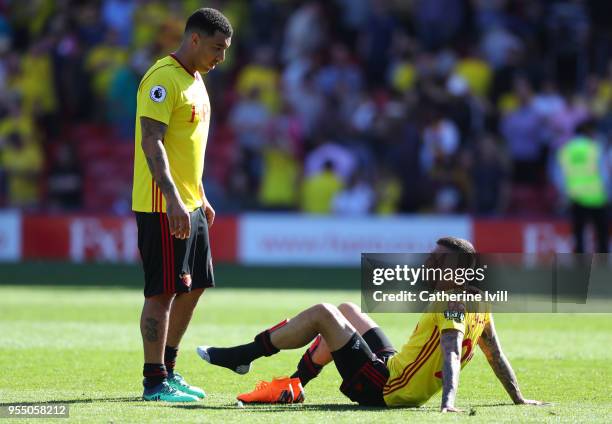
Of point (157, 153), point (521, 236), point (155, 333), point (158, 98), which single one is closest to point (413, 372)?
point (155, 333)

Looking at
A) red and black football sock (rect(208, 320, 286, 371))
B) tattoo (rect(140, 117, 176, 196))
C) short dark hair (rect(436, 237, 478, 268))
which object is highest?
tattoo (rect(140, 117, 176, 196))

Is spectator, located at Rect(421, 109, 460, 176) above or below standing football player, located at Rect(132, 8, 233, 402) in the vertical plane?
above

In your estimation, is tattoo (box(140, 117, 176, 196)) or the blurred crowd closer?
tattoo (box(140, 117, 176, 196))

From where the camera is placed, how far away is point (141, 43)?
2322 centimetres

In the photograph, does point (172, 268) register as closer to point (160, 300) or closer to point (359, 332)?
point (160, 300)

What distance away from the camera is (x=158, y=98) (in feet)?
24.9

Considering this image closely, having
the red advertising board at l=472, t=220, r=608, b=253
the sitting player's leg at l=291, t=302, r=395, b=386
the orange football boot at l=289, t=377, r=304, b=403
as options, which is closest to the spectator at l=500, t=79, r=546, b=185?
the red advertising board at l=472, t=220, r=608, b=253

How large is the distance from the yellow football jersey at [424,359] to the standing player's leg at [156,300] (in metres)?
1.34

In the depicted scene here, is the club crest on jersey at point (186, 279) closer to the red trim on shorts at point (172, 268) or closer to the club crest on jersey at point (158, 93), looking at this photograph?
the red trim on shorts at point (172, 268)

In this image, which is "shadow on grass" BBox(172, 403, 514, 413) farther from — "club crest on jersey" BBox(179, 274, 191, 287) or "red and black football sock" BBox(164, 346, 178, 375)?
"club crest on jersey" BBox(179, 274, 191, 287)

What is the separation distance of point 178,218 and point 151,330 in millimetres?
791

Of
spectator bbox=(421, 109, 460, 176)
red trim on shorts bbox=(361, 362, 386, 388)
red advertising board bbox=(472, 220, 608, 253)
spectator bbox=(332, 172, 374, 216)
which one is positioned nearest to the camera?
red trim on shorts bbox=(361, 362, 386, 388)

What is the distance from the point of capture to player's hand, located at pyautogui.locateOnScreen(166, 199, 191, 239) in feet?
24.1

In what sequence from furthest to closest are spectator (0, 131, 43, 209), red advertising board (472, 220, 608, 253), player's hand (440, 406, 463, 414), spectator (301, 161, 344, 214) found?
spectator (0, 131, 43, 209) < spectator (301, 161, 344, 214) < red advertising board (472, 220, 608, 253) < player's hand (440, 406, 463, 414)
